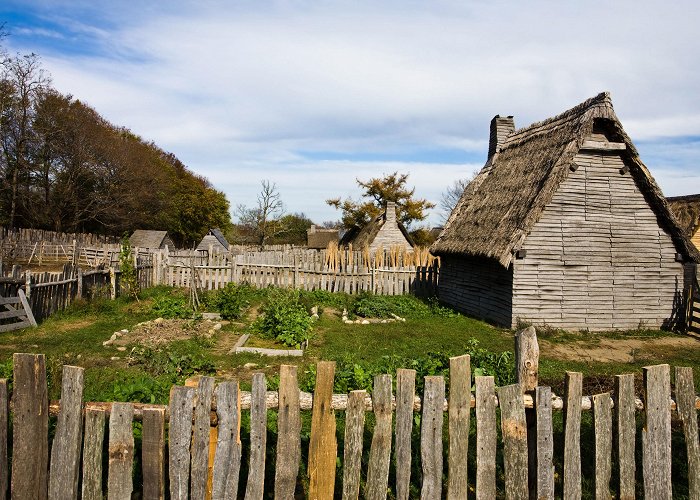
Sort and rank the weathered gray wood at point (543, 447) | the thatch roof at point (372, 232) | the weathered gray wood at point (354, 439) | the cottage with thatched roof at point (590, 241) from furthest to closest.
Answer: the thatch roof at point (372, 232) < the cottage with thatched roof at point (590, 241) < the weathered gray wood at point (543, 447) < the weathered gray wood at point (354, 439)

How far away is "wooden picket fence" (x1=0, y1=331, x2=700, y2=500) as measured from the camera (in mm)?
3018

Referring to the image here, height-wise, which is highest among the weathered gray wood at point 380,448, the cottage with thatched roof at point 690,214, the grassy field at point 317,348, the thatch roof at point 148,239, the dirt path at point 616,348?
the cottage with thatched roof at point 690,214

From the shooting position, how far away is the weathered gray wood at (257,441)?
121 inches

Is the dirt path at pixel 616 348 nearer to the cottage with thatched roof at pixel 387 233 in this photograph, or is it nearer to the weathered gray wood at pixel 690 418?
the weathered gray wood at pixel 690 418

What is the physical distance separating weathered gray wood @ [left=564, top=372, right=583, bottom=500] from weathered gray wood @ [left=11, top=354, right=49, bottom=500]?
11.6 ft

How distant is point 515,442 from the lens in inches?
128

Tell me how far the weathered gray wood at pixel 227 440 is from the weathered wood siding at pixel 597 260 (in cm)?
1141

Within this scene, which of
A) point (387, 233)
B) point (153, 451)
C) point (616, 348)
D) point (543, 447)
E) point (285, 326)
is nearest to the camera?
point (153, 451)

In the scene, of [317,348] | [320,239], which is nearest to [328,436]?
[317,348]

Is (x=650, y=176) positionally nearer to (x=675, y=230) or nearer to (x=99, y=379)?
(x=675, y=230)

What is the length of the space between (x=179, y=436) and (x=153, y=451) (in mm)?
178

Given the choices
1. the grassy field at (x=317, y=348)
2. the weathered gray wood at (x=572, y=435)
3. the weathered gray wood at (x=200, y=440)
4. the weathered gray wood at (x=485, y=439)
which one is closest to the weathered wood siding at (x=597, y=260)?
the grassy field at (x=317, y=348)

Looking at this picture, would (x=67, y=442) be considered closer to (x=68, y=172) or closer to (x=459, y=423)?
(x=459, y=423)

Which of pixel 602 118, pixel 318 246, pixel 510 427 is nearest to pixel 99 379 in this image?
pixel 510 427
